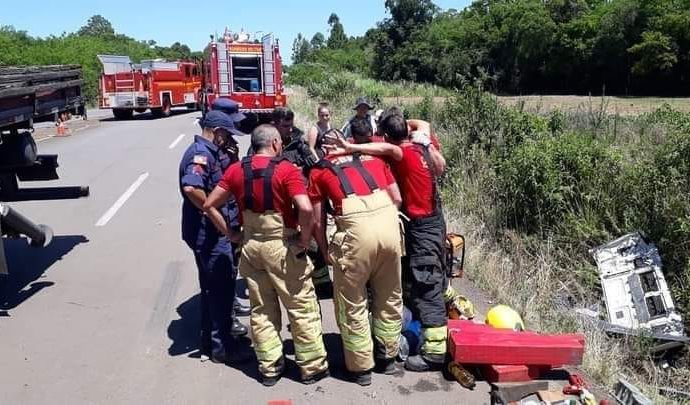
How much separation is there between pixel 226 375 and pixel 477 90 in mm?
7802

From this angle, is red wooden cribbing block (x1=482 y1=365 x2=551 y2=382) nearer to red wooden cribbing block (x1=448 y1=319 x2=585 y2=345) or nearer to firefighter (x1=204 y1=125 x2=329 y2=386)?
red wooden cribbing block (x1=448 y1=319 x2=585 y2=345)

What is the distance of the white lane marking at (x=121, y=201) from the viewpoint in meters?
8.89

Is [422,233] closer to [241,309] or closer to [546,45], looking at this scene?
[241,309]

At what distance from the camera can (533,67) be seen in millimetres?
57156

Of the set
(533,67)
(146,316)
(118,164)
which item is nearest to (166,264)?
(146,316)

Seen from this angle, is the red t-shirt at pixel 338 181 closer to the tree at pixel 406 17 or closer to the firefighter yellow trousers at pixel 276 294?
the firefighter yellow trousers at pixel 276 294

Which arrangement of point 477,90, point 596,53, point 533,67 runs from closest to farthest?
point 477,90
point 596,53
point 533,67

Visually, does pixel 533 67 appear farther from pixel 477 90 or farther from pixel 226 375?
pixel 226 375

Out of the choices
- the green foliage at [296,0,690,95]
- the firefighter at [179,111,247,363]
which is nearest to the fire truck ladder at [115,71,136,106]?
the green foliage at [296,0,690,95]

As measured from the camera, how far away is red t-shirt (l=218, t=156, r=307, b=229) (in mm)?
3963

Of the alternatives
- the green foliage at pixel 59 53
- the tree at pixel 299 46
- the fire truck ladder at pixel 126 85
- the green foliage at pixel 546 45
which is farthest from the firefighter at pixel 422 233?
the tree at pixel 299 46

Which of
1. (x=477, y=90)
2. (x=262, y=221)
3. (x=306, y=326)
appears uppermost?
(x=477, y=90)

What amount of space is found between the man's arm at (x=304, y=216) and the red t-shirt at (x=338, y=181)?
14cm

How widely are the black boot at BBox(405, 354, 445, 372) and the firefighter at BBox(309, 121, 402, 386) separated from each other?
0.53ft
